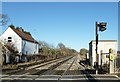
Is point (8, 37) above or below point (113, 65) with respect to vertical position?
above

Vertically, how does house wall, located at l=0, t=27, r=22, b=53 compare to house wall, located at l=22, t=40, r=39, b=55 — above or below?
above

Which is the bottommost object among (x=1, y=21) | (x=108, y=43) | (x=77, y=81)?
(x=77, y=81)

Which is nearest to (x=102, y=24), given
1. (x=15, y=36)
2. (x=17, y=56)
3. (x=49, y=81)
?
(x=49, y=81)

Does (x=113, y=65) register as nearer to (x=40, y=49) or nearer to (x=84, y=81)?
(x=84, y=81)

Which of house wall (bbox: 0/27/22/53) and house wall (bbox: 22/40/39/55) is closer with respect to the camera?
house wall (bbox: 0/27/22/53)

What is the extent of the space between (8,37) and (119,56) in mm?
52987

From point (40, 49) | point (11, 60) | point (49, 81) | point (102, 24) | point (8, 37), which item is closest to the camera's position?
point (49, 81)

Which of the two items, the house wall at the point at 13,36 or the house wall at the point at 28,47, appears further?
the house wall at the point at 28,47

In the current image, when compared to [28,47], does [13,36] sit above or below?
above

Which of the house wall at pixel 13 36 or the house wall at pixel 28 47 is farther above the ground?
the house wall at pixel 13 36

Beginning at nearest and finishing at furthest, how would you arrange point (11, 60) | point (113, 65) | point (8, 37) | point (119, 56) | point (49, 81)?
point (49, 81) < point (113, 65) < point (119, 56) < point (11, 60) < point (8, 37)

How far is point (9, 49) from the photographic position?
63594 mm

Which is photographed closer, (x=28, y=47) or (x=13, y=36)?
(x=13, y=36)

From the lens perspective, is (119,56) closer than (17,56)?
Yes
